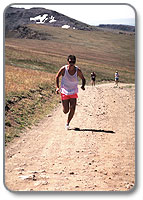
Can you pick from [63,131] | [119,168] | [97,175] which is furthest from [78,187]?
[63,131]

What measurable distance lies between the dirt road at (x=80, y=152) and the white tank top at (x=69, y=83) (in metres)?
0.76

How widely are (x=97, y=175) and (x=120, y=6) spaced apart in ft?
11.8

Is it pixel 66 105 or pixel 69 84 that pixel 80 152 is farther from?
pixel 69 84

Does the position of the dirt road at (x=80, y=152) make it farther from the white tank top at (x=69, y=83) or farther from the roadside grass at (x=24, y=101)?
the white tank top at (x=69, y=83)

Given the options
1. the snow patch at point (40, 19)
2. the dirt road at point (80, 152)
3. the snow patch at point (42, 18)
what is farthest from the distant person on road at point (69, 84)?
the snow patch at point (40, 19)

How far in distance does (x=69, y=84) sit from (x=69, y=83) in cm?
3

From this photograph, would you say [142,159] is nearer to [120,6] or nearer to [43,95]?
[120,6]

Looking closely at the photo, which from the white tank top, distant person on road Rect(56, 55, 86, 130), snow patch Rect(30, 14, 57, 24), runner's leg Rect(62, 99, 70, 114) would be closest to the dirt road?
runner's leg Rect(62, 99, 70, 114)

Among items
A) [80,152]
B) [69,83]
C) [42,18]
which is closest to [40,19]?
[42,18]

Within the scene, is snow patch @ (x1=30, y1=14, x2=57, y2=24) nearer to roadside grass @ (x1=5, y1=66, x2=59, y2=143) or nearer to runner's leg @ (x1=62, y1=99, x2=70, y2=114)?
roadside grass @ (x1=5, y1=66, x2=59, y2=143)

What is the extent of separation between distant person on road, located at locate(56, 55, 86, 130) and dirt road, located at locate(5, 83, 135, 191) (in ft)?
1.36

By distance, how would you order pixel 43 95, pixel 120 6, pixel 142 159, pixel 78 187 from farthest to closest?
pixel 43 95 < pixel 120 6 < pixel 142 159 < pixel 78 187

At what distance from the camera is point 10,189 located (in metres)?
6.27

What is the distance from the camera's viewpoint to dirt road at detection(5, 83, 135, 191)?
20.2 feet
